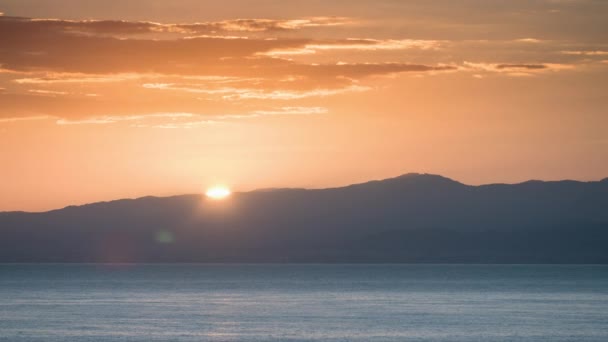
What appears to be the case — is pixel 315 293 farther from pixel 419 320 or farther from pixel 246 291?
pixel 419 320

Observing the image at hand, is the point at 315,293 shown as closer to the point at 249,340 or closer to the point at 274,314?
the point at 274,314

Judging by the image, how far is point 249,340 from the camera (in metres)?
93.8

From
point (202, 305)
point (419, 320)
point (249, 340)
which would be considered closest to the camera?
point (249, 340)

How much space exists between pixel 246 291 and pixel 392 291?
80.5 feet

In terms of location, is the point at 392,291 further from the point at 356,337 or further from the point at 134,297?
the point at 356,337

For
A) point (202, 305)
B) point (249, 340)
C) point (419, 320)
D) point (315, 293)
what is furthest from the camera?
point (315, 293)

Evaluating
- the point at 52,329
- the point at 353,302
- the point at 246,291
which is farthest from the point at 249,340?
the point at 246,291

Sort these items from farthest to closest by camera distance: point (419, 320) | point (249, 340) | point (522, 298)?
1. point (522, 298)
2. point (419, 320)
3. point (249, 340)

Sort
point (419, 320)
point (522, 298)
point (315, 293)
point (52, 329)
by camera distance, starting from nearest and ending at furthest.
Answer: point (52, 329), point (419, 320), point (522, 298), point (315, 293)

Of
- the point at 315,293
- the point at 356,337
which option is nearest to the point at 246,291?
the point at 315,293

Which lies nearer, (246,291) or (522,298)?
(522,298)

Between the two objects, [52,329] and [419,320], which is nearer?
[52,329]

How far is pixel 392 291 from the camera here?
18675cm

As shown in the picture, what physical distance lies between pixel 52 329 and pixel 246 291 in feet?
271
